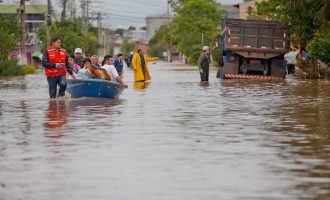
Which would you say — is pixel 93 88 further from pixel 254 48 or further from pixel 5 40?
pixel 5 40

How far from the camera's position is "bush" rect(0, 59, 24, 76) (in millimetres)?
59594

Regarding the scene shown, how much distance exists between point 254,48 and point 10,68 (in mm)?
21928

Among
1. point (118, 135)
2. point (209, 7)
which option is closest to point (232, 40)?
point (118, 135)

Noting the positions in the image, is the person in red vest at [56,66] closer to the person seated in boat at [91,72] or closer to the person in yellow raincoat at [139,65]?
the person seated in boat at [91,72]

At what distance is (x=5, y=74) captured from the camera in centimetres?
5981

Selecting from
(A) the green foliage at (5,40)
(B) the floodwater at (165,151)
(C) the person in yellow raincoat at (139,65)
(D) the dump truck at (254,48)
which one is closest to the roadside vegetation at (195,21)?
(A) the green foliage at (5,40)

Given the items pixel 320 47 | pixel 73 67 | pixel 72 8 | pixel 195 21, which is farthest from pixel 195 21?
pixel 73 67

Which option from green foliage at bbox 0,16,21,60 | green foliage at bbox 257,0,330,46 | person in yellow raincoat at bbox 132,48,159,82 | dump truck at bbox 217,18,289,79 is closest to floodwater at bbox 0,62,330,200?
person in yellow raincoat at bbox 132,48,159,82

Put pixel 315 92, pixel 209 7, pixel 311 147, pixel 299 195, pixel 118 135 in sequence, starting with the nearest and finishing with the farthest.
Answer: pixel 299 195 → pixel 311 147 → pixel 118 135 → pixel 315 92 → pixel 209 7

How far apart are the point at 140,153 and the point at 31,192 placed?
3.54m

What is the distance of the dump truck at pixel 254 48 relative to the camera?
42719 millimetres

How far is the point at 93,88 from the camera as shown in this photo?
2592cm

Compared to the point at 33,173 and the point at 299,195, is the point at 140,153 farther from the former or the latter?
the point at 299,195

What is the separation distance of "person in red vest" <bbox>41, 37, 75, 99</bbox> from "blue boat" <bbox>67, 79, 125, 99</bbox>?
454 mm
